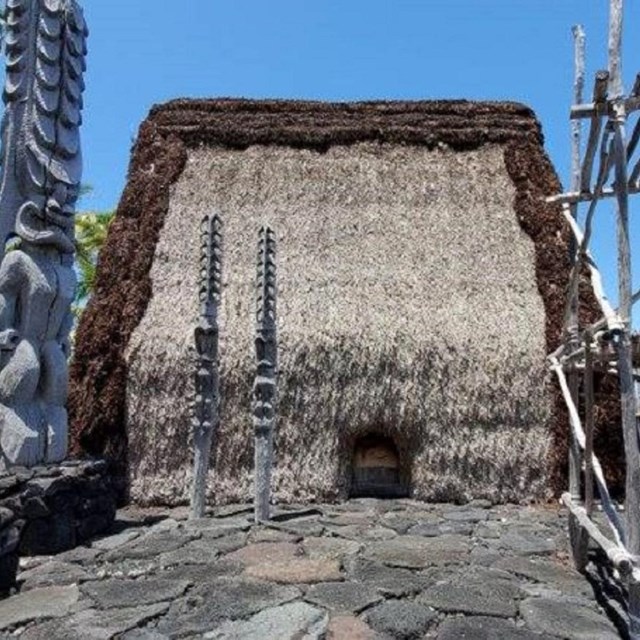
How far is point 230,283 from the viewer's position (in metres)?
9.00

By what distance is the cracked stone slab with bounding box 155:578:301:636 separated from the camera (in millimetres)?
3738

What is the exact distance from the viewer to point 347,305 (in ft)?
28.3

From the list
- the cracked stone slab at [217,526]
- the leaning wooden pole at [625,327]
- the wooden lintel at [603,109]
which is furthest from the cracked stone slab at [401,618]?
the wooden lintel at [603,109]

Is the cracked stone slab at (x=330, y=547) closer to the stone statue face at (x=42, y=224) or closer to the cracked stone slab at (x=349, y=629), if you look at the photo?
the cracked stone slab at (x=349, y=629)

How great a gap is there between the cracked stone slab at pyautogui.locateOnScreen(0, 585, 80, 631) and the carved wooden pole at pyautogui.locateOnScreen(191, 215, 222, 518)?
2459mm

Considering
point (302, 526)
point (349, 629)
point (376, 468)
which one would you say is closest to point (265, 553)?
point (302, 526)

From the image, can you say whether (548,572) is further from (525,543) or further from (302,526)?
(302,526)

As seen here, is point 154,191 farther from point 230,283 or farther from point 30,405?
point 30,405

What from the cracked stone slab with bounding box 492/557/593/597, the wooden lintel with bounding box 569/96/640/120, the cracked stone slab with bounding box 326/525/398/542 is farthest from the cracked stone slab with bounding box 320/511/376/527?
the wooden lintel with bounding box 569/96/640/120

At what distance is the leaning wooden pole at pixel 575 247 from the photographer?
5258mm

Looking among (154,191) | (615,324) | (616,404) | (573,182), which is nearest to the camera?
(615,324)

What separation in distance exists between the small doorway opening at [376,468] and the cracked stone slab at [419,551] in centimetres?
253

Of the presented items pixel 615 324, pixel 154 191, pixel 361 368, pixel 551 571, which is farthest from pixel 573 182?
pixel 154 191

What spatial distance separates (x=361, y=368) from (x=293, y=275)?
1796mm
